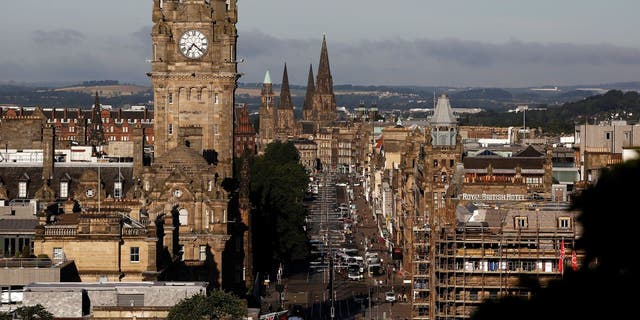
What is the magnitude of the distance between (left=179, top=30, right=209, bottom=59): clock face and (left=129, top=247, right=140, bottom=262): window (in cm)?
3733

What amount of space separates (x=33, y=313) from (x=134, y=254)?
1989 cm

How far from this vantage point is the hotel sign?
127 meters

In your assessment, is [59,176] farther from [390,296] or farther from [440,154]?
[440,154]

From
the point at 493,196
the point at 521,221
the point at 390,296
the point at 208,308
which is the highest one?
the point at 493,196

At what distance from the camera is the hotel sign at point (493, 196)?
126938mm

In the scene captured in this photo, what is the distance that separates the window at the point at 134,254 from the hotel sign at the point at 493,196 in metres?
43.5

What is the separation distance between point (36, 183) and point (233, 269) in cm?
1502

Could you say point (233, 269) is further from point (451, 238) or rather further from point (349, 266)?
point (349, 266)

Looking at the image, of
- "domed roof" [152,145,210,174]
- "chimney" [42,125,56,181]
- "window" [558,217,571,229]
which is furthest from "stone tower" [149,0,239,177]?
"window" [558,217,571,229]

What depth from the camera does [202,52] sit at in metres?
124

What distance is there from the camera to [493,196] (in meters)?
130

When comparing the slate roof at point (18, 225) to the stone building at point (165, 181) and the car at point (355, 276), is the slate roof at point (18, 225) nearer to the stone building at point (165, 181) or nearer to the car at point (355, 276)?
the stone building at point (165, 181)

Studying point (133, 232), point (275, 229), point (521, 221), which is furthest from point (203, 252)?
point (275, 229)

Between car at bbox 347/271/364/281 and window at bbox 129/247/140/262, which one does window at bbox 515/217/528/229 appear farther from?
car at bbox 347/271/364/281
